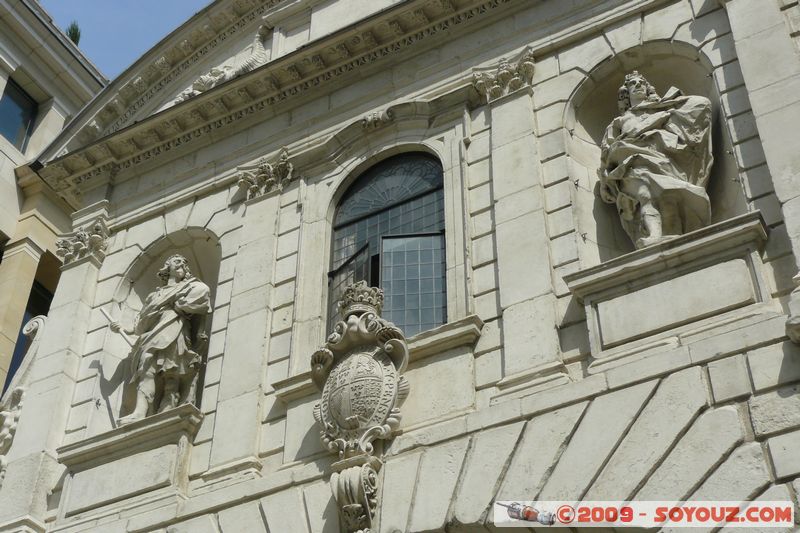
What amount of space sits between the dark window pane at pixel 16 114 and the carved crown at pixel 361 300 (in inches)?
448

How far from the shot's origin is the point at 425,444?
38.9 feet

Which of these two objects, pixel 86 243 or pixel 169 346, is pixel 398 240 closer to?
pixel 169 346

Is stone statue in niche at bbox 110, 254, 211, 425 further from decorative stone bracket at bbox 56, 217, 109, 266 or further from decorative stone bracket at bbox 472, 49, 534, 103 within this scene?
decorative stone bracket at bbox 472, 49, 534, 103

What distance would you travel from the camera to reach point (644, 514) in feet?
32.8

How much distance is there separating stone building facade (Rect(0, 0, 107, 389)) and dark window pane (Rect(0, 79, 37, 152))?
0.06ft

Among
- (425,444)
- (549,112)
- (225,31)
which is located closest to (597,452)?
(425,444)

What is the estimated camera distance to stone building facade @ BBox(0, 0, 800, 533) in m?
10.9

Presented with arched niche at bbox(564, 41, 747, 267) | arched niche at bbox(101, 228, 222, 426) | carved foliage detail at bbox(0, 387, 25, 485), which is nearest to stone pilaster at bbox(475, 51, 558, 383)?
arched niche at bbox(564, 41, 747, 267)

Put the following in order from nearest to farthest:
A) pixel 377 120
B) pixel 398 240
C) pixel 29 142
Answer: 1. pixel 398 240
2. pixel 377 120
3. pixel 29 142

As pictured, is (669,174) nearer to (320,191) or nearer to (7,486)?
Answer: (320,191)

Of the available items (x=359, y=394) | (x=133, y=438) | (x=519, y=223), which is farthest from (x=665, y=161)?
(x=133, y=438)

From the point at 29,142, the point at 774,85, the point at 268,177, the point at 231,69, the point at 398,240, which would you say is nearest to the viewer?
the point at 774,85

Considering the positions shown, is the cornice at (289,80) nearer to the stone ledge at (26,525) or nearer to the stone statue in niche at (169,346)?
the stone statue in niche at (169,346)

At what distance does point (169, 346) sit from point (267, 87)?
4.39m
